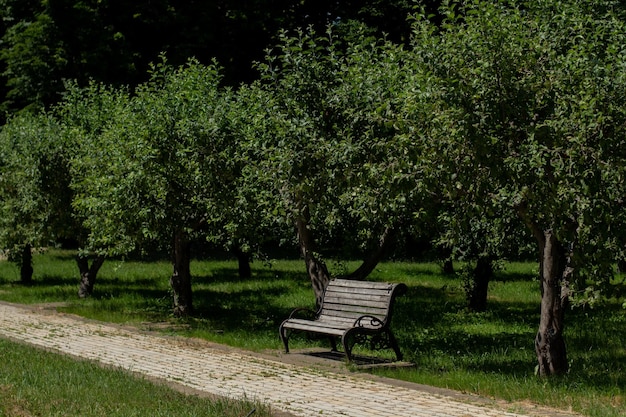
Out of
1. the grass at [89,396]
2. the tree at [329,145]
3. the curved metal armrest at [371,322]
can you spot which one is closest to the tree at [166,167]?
the tree at [329,145]

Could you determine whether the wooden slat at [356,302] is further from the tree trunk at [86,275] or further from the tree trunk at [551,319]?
the tree trunk at [86,275]

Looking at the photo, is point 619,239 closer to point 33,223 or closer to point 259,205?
point 259,205

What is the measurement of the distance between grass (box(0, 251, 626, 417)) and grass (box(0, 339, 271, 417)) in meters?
3.01

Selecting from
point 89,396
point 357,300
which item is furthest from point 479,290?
point 89,396

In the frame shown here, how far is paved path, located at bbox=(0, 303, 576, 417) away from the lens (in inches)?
367

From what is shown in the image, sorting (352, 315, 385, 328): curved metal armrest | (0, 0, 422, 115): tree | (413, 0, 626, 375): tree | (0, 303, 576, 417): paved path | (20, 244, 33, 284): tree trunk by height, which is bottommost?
(0, 303, 576, 417): paved path

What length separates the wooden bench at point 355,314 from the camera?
41.5 ft

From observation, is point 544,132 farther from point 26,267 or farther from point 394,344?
point 26,267

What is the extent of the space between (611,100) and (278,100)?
A: 582 cm

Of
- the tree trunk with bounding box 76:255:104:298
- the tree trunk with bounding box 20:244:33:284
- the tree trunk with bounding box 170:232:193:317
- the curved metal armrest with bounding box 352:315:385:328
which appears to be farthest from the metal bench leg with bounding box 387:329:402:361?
the tree trunk with bounding box 20:244:33:284

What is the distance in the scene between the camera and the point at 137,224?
17.2 metres

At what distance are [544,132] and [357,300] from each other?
4242 mm

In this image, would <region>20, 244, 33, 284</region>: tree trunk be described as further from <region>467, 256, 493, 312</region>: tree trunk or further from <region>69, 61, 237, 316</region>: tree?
<region>467, 256, 493, 312</region>: tree trunk

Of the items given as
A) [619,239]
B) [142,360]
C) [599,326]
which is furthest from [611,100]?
[599,326]
